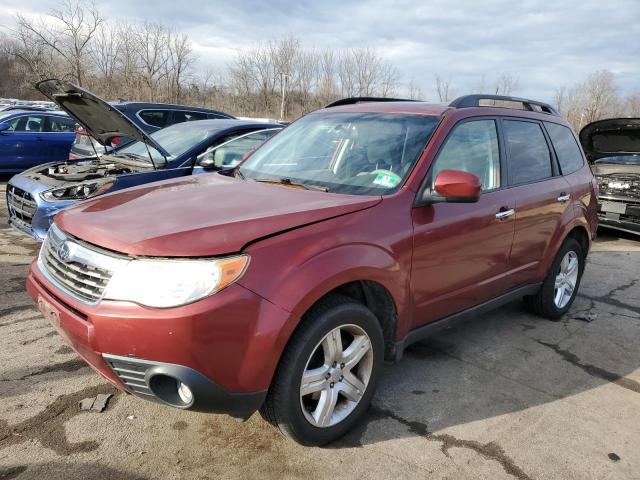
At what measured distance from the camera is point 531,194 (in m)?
3.76

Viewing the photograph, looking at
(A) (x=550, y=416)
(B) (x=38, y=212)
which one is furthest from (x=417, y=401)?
(B) (x=38, y=212)

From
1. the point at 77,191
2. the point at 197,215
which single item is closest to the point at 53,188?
the point at 77,191

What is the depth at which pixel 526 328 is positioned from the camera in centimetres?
432

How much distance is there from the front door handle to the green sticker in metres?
0.92

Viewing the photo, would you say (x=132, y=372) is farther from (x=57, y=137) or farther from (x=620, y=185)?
(x=57, y=137)

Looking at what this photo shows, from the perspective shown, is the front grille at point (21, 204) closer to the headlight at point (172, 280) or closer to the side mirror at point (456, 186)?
the headlight at point (172, 280)

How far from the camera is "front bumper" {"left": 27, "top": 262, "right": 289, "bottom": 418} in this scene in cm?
200

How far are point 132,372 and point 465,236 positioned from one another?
6.84 feet

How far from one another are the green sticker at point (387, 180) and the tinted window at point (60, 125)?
10.4 meters

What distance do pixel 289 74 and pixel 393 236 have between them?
1807 inches

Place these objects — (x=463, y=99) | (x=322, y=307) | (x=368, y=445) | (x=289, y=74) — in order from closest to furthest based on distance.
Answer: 1. (x=322, y=307)
2. (x=368, y=445)
3. (x=463, y=99)
4. (x=289, y=74)

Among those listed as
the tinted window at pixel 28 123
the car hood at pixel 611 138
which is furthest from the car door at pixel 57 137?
the car hood at pixel 611 138

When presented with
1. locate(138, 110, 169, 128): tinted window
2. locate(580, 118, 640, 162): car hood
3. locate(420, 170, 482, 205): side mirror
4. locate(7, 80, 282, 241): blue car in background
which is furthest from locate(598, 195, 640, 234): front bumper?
locate(138, 110, 169, 128): tinted window

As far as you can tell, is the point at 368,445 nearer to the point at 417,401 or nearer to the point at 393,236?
the point at 417,401
